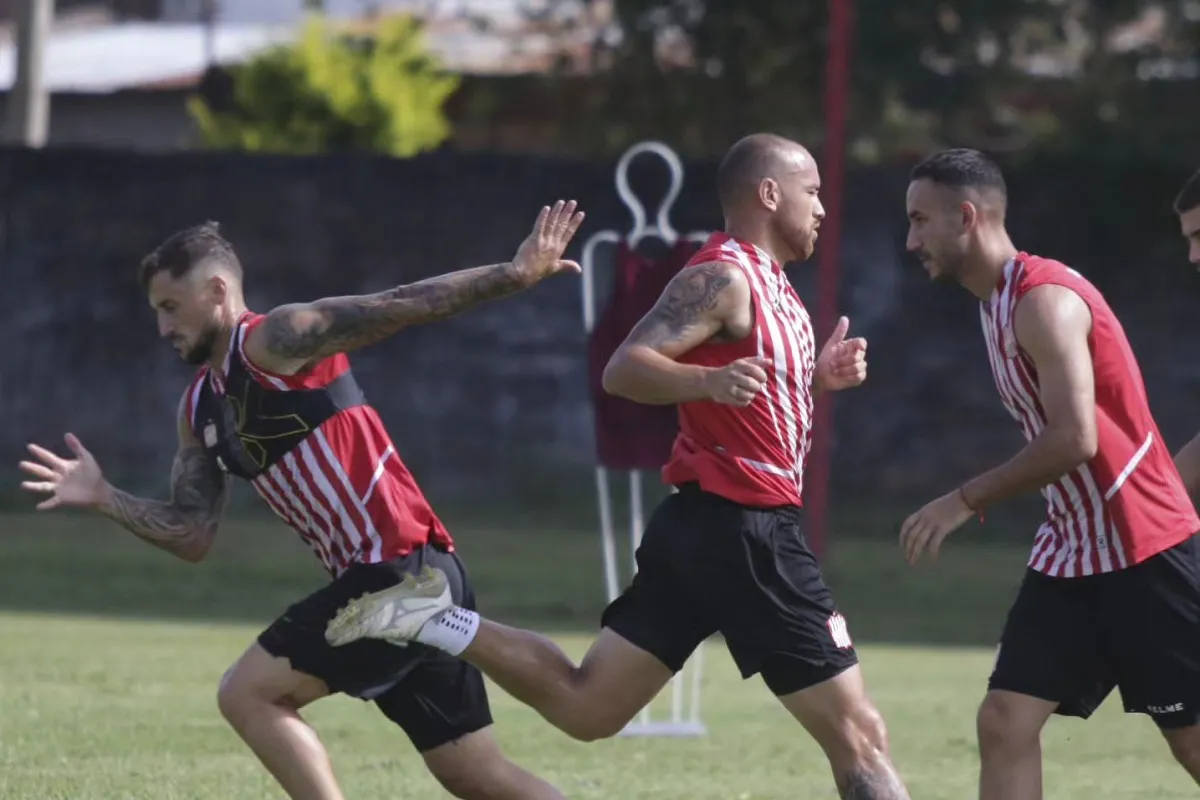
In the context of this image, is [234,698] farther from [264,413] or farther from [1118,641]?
[1118,641]

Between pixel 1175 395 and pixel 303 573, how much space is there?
25.6 feet

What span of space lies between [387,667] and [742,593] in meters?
1.11

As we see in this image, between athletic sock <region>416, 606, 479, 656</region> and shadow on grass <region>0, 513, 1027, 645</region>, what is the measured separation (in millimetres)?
6752

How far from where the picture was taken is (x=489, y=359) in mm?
19328

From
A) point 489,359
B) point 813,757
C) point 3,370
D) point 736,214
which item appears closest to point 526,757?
point 813,757

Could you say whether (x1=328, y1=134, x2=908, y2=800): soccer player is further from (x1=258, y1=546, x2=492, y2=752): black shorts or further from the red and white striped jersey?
the red and white striped jersey

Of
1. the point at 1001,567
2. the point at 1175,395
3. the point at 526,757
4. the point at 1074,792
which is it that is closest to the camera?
the point at 1074,792

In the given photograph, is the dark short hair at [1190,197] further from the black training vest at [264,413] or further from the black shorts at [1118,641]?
the black training vest at [264,413]

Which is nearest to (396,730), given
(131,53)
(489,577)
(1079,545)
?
(1079,545)

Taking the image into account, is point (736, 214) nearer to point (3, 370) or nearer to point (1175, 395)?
point (1175, 395)

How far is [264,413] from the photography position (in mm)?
6672

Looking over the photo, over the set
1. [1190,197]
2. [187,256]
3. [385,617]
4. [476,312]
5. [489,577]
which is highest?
[476,312]

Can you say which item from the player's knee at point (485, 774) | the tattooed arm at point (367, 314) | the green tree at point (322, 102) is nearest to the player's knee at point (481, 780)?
the player's knee at point (485, 774)

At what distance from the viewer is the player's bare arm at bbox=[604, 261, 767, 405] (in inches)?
250
